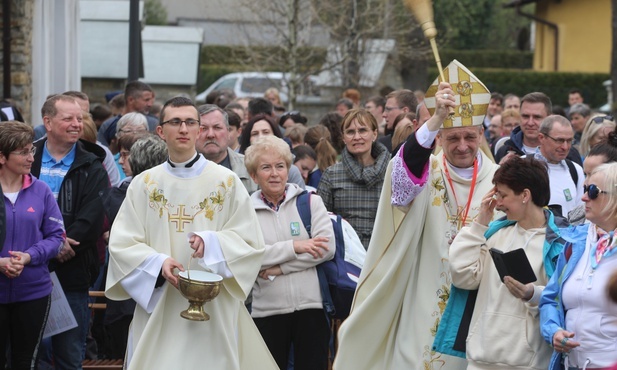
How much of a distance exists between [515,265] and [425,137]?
0.85 metres

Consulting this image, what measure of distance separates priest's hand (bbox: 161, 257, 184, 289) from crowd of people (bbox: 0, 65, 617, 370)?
1cm

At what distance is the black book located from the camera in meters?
5.55

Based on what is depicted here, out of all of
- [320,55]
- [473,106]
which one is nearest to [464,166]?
[473,106]

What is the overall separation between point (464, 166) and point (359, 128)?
7.36 feet

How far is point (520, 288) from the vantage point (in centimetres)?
561

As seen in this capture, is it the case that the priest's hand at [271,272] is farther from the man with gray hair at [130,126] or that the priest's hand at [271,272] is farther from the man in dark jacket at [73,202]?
the man with gray hair at [130,126]

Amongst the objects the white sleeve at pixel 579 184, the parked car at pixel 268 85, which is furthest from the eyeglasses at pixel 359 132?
the parked car at pixel 268 85

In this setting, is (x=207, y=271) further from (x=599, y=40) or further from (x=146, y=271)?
(x=599, y=40)

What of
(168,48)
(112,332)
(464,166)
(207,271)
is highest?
(168,48)

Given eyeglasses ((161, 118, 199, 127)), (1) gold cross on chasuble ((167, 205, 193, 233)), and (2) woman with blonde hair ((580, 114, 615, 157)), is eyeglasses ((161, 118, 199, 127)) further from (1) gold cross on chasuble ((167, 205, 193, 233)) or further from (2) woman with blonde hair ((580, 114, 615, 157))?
(2) woman with blonde hair ((580, 114, 615, 157))

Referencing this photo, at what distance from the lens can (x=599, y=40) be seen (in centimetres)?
3944

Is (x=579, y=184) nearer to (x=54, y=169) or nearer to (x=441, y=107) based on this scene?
(x=441, y=107)

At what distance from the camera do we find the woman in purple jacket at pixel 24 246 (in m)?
7.36

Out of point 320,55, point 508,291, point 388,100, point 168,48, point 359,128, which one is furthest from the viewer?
point 320,55
